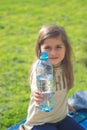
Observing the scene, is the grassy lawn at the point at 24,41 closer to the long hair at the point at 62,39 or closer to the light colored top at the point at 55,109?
the long hair at the point at 62,39

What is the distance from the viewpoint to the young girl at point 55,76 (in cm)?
374

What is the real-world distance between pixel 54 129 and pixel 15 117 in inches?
49.4

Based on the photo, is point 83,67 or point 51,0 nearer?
point 83,67

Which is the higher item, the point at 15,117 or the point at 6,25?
the point at 6,25

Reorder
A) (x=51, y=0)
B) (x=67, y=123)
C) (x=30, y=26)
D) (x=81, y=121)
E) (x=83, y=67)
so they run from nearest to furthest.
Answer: (x=67, y=123)
(x=81, y=121)
(x=83, y=67)
(x=30, y=26)
(x=51, y=0)

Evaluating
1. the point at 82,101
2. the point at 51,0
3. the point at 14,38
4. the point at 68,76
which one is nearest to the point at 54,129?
the point at 68,76

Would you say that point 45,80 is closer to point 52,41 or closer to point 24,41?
point 52,41

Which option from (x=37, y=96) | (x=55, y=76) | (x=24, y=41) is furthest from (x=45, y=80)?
(x=24, y=41)

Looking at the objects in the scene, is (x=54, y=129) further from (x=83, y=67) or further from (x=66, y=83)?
(x=83, y=67)

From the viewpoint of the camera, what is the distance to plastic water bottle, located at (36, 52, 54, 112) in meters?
3.48

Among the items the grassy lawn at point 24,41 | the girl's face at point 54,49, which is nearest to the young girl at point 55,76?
the girl's face at point 54,49

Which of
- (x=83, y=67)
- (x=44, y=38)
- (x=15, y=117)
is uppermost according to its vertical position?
(x=44, y=38)

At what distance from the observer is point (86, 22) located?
9.16 m

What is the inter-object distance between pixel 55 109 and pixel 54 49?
0.59 meters
